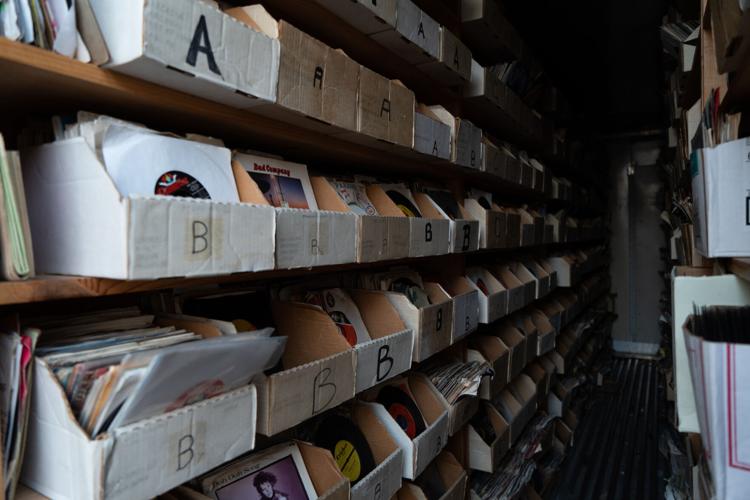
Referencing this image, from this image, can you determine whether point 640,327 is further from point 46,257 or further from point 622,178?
point 46,257

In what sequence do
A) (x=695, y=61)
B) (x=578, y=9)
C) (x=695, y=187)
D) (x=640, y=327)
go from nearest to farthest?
1. (x=695, y=187)
2. (x=695, y=61)
3. (x=578, y=9)
4. (x=640, y=327)

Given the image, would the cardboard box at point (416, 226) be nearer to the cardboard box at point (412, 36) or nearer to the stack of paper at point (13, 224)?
the cardboard box at point (412, 36)

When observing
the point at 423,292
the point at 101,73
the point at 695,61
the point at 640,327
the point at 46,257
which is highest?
the point at 695,61

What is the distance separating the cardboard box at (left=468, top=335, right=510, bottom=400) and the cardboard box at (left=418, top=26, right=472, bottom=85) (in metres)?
1.13

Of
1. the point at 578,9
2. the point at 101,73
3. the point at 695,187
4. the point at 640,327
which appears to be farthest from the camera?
the point at 640,327

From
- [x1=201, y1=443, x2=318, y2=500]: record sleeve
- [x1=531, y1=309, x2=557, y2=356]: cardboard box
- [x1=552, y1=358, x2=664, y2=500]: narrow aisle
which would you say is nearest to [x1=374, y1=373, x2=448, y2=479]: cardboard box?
[x1=201, y1=443, x2=318, y2=500]: record sleeve

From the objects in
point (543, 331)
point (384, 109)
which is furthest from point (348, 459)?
point (543, 331)

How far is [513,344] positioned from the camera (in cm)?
265

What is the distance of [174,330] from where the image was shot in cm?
95

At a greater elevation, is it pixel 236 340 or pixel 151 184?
pixel 151 184

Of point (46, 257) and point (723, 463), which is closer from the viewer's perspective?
point (723, 463)

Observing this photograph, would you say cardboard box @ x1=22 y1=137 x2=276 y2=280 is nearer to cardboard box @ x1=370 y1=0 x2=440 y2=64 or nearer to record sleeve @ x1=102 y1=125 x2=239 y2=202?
record sleeve @ x1=102 y1=125 x2=239 y2=202

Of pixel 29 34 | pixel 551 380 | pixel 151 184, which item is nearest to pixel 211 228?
pixel 151 184

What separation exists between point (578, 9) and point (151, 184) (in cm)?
316
